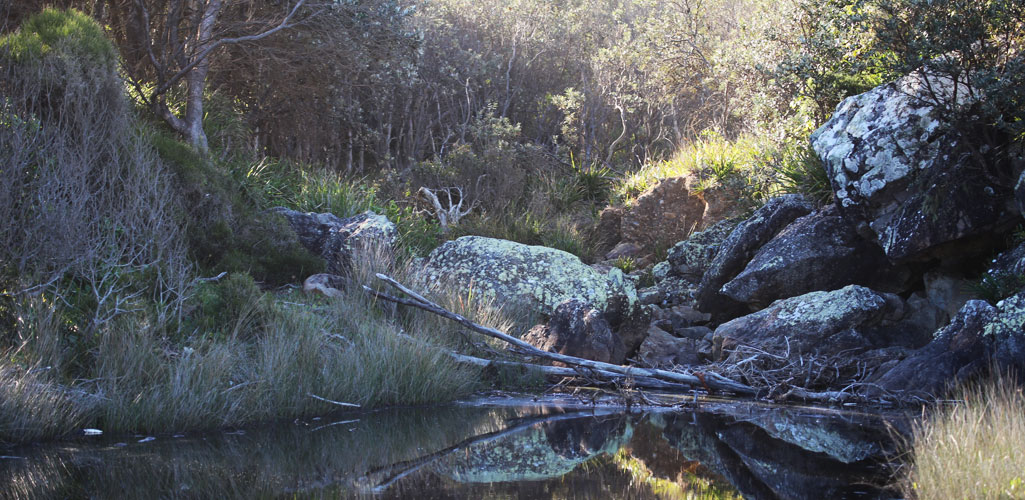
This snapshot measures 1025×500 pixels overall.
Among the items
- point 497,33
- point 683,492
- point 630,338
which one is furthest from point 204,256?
point 497,33

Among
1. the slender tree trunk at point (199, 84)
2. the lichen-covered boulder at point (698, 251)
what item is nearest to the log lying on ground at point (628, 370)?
the lichen-covered boulder at point (698, 251)

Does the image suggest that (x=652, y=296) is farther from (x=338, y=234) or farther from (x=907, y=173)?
(x=338, y=234)

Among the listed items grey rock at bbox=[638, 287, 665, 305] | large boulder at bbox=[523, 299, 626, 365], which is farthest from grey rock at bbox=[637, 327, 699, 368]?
grey rock at bbox=[638, 287, 665, 305]

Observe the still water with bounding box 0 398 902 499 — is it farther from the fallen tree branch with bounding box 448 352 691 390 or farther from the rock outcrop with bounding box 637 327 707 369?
the rock outcrop with bounding box 637 327 707 369

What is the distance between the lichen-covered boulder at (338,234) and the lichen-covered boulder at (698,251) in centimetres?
473

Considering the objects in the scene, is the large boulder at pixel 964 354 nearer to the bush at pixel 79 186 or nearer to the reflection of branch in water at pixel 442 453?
the reflection of branch in water at pixel 442 453

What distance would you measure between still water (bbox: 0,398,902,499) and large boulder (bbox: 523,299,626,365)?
1.83 metres

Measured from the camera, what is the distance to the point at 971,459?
15.2 ft

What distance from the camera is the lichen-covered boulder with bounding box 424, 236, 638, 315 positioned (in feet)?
34.4

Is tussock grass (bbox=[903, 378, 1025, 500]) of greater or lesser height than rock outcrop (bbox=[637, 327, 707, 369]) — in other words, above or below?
above

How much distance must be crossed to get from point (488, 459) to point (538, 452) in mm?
404

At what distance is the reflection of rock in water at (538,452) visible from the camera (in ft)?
18.1

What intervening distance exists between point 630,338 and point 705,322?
1658 millimetres

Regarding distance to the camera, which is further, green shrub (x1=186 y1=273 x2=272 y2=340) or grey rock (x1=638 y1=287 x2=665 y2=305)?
grey rock (x1=638 y1=287 x2=665 y2=305)
